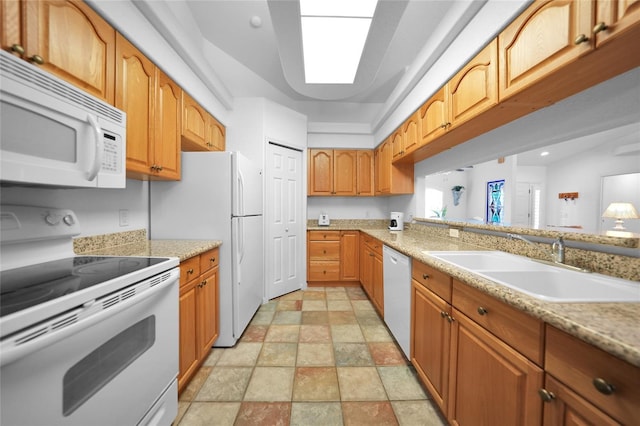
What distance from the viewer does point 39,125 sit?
84cm

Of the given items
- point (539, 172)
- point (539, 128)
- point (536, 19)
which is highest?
point (536, 19)

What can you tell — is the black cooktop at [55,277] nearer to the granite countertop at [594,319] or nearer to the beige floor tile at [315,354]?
the beige floor tile at [315,354]

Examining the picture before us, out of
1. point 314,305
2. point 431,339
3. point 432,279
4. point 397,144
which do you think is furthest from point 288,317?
point 397,144

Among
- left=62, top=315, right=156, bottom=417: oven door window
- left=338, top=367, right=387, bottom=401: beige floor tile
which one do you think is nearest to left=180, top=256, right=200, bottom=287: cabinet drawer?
left=62, top=315, right=156, bottom=417: oven door window

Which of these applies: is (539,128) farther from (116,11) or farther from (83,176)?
(116,11)

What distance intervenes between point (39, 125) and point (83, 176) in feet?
0.70

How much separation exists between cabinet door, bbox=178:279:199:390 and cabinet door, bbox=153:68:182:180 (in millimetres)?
862

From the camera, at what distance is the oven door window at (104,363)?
73cm

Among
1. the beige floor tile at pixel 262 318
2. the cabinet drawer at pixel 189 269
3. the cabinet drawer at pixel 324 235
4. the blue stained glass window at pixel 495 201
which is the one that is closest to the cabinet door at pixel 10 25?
the cabinet drawer at pixel 189 269

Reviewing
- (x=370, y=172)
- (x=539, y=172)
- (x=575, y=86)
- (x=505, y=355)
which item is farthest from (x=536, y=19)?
(x=370, y=172)

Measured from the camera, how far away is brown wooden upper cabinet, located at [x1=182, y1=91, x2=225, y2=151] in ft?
6.60

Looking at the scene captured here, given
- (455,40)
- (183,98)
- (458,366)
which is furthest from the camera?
(183,98)

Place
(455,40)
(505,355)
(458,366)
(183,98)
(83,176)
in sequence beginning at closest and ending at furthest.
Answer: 1. (505,355)
2. (83,176)
3. (458,366)
4. (455,40)
5. (183,98)

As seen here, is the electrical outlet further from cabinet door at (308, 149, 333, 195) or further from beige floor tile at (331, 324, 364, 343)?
cabinet door at (308, 149, 333, 195)
